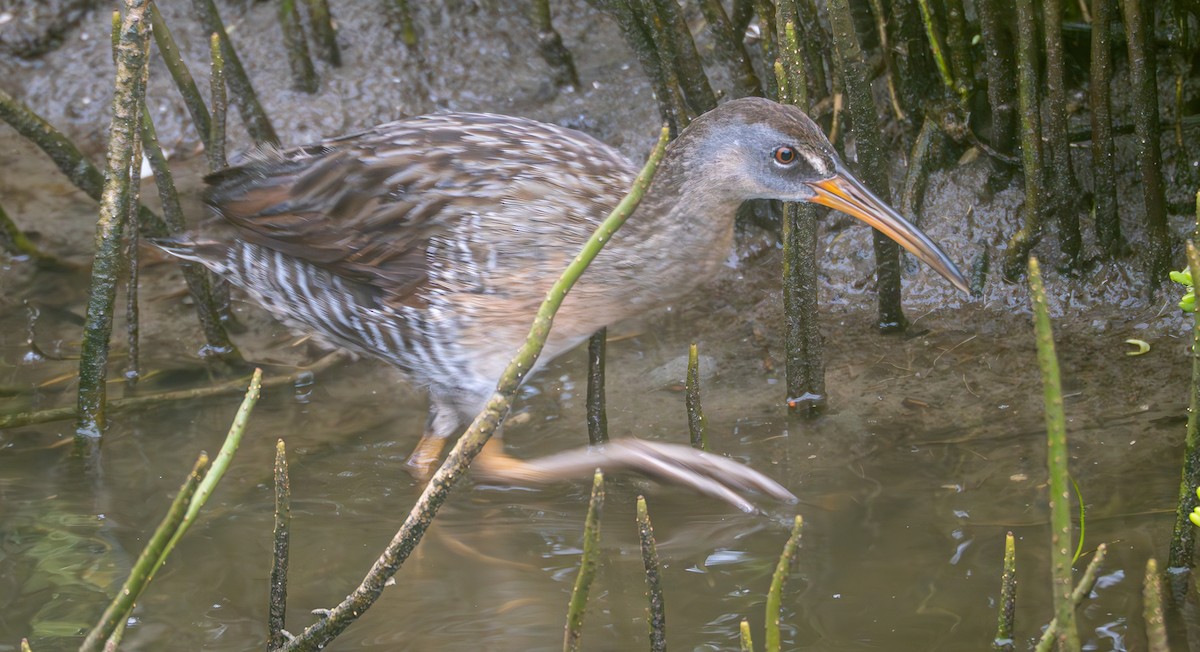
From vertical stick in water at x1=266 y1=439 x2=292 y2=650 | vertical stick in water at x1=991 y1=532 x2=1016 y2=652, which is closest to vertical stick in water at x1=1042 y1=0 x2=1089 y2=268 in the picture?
vertical stick in water at x1=991 y1=532 x2=1016 y2=652

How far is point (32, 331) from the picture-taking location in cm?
430

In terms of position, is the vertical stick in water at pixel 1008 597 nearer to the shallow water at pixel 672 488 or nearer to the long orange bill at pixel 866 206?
the shallow water at pixel 672 488

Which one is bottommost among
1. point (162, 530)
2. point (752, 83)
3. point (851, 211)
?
point (162, 530)

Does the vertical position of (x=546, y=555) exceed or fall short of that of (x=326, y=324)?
it falls short

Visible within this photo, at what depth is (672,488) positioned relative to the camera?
3418 mm

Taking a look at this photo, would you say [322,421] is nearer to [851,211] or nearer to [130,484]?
[130,484]

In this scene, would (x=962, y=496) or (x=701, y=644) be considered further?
(x=962, y=496)

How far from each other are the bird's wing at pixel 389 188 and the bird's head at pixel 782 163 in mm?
328

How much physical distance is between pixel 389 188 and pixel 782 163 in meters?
1.05

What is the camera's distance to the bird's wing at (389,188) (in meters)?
3.39

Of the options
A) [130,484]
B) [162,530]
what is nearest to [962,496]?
[162,530]

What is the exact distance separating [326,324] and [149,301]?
123 cm

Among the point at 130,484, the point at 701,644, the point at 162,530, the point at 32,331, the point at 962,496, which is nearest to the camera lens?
the point at 162,530

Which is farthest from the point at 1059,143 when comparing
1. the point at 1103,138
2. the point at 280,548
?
the point at 280,548
